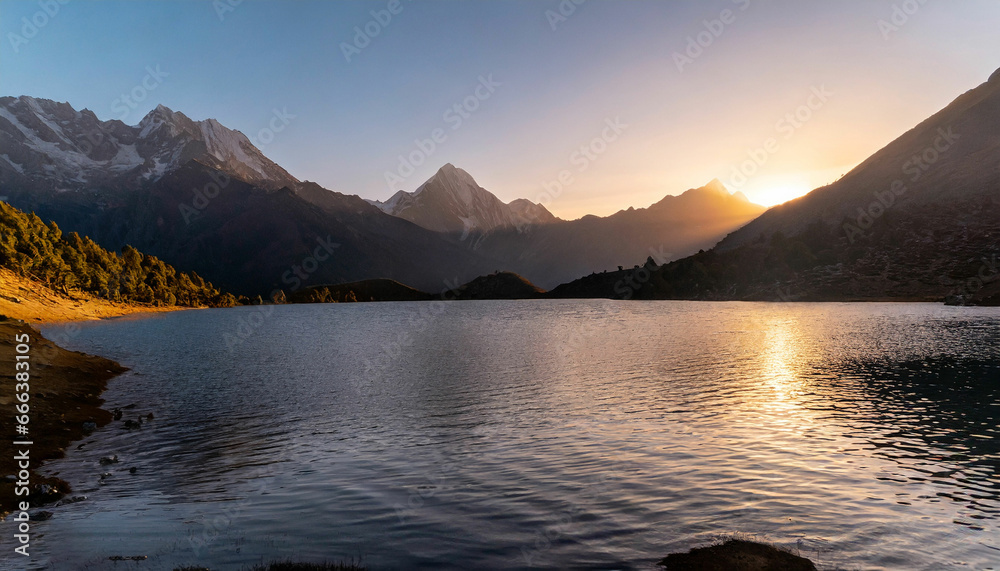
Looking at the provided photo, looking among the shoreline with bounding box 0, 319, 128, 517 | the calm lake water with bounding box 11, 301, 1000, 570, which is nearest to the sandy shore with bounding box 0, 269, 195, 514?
the shoreline with bounding box 0, 319, 128, 517

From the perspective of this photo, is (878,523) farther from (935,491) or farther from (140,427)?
(140,427)

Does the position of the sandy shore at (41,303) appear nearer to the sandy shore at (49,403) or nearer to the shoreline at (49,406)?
the sandy shore at (49,403)

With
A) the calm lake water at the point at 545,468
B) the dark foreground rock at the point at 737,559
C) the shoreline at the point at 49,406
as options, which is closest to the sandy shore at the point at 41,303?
the shoreline at the point at 49,406

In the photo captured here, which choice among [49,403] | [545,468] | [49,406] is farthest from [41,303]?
[545,468]

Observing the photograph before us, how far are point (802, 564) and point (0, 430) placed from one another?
40.4 meters

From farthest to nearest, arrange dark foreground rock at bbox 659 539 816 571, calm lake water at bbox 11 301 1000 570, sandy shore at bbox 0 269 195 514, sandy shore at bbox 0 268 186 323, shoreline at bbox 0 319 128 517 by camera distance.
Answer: sandy shore at bbox 0 268 186 323 → sandy shore at bbox 0 269 195 514 → shoreline at bbox 0 319 128 517 → calm lake water at bbox 11 301 1000 570 → dark foreground rock at bbox 659 539 816 571

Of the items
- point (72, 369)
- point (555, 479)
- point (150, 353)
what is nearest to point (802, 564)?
point (555, 479)

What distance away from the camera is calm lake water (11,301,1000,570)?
17.6m

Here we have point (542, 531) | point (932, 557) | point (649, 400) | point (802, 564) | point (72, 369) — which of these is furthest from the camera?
point (72, 369)

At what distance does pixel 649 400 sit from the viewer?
141ft

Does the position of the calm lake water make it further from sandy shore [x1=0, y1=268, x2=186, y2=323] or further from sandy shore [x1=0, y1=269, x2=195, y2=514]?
sandy shore [x1=0, y1=268, x2=186, y2=323]

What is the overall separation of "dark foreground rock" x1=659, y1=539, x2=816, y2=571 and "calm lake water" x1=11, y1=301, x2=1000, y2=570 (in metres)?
0.99

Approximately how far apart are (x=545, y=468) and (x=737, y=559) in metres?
11.9

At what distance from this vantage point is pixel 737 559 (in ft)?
50.3
